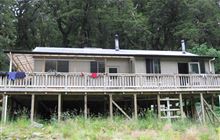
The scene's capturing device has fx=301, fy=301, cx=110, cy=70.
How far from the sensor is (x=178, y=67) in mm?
22734

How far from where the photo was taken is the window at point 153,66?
864 inches

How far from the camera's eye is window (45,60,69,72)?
20.4m

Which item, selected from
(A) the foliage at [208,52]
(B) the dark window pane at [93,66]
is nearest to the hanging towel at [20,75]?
(B) the dark window pane at [93,66]

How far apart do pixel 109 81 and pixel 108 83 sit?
14cm

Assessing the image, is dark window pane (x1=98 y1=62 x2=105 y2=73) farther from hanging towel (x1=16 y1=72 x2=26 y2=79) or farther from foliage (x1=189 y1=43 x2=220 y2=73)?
foliage (x1=189 y1=43 x2=220 y2=73)

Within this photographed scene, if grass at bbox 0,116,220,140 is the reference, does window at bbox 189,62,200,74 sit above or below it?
above

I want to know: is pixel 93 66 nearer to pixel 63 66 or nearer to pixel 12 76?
pixel 63 66

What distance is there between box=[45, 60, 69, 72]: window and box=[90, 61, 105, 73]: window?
1758mm

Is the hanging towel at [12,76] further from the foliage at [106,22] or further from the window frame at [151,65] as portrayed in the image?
the foliage at [106,22]

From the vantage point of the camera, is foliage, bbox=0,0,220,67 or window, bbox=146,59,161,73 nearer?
window, bbox=146,59,161,73

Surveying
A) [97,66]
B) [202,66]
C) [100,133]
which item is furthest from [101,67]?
[100,133]

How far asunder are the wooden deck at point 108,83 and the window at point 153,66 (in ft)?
7.21

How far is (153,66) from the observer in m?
22.1

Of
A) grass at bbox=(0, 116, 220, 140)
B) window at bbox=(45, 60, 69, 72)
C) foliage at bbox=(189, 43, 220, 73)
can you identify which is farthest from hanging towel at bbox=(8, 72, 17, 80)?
foliage at bbox=(189, 43, 220, 73)
